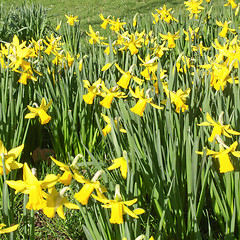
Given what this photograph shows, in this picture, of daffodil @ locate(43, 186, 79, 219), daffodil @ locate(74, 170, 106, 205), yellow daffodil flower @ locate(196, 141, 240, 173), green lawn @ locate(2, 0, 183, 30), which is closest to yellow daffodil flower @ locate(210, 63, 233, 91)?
yellow daffodil flower @ locate(196, 141, 240, 173)

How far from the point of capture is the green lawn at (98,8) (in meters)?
7.77

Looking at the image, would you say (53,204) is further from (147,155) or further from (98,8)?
(98,8)

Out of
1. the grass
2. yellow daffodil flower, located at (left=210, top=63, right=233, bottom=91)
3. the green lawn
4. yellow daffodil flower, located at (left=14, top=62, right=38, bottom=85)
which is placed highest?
the green lawn

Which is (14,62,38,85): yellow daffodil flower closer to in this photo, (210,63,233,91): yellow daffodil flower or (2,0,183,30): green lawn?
(210,63,233,91): yellow daffodil flower

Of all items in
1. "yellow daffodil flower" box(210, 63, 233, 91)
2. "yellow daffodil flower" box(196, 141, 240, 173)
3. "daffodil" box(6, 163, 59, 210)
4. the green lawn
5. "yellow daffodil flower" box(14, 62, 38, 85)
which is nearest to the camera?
"daffodil" box(6, 163, 59, 210)

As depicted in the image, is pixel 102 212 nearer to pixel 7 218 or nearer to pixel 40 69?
pixel 7 218

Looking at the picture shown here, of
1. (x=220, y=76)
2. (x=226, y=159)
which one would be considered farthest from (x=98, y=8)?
(x=226, y=159)

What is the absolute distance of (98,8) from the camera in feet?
28.5

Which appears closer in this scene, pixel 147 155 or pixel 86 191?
pixel 86 191

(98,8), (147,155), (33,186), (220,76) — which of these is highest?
(98,8)

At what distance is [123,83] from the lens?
5.92ft

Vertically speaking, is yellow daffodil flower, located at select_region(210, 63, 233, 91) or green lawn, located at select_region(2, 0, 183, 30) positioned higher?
green lawn, located at select_region(2, 0, 183, 30)

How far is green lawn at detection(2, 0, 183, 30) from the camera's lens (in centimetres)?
777

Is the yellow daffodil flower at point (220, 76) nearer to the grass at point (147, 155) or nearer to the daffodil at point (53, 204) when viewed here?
the grass at point (147, 155)
